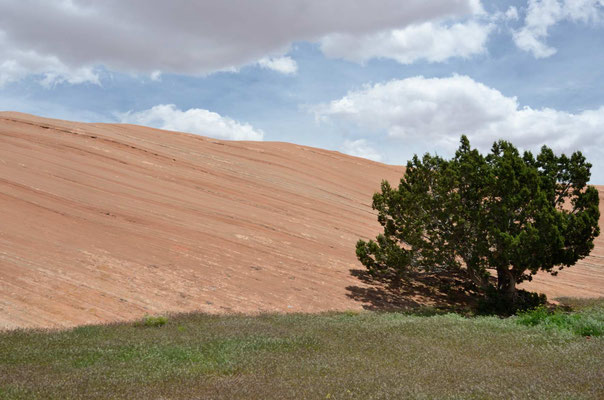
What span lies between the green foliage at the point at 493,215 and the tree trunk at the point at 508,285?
0.12 ft

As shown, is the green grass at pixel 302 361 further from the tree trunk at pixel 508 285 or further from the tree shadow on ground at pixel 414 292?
the tree shadow on ground at pixel 414 292

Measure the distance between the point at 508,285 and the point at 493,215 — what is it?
3005mm

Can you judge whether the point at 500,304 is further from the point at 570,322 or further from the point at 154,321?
the point at 154,321

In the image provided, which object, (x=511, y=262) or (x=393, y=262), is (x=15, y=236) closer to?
(x=393, y=262)

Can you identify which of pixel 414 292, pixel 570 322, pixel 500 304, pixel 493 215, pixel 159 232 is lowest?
pixel 414 292

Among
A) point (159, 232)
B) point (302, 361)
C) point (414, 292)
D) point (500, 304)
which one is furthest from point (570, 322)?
point (159, 232)

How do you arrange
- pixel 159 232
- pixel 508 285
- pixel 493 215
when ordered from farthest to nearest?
1. pixel 159 232
2. pixel 508 285
3. pixel 493 215

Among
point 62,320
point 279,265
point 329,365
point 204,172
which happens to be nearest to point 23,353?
point 62,320

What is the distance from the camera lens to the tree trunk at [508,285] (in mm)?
16900

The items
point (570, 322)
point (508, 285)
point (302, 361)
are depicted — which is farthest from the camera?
point (508, 285)

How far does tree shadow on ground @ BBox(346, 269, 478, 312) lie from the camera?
17.8 metres

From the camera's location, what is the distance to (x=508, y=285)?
1733 cm

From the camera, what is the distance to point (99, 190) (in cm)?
2342

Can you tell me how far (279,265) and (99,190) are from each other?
33.9ft
